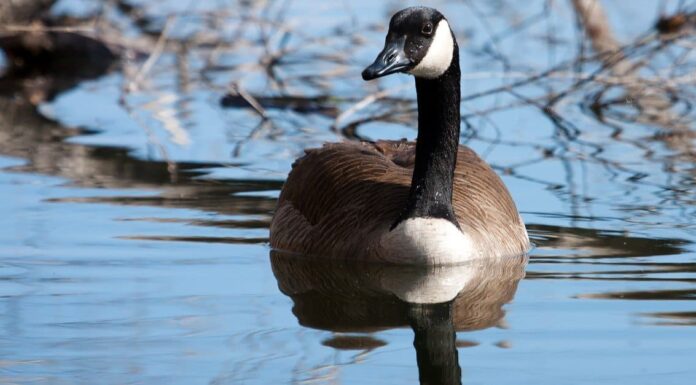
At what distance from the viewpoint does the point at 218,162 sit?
42.2 feet

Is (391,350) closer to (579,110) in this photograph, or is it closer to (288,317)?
(288,317)

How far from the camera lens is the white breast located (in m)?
9.24

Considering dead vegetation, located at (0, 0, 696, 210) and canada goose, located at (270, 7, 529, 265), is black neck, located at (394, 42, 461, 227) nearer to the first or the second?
canada goose, located at (270, 7, 529, 265)

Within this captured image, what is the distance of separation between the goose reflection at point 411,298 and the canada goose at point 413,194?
13cm

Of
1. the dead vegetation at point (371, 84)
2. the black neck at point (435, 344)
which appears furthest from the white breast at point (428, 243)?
the dead vegetation at point (371, 84)

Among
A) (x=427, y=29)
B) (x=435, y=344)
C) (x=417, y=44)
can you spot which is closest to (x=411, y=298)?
(x=435, y=344)

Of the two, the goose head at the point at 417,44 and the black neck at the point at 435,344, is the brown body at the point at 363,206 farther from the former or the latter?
the black neck at the point at 435,344

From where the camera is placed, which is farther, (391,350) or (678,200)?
(678,200)

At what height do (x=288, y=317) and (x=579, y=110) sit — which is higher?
(x=579, y=110)

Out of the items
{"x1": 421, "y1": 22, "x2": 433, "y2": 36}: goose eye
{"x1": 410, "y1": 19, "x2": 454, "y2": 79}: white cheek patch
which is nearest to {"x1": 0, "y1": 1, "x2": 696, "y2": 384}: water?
{"x1": 410, "y1": 19, "x2": 454, "y2": 79}: white cheek patch

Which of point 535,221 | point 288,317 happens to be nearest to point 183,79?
point 535,221

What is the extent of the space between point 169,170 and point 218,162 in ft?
1.85

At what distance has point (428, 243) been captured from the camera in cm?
924

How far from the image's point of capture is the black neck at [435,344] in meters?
6.72
